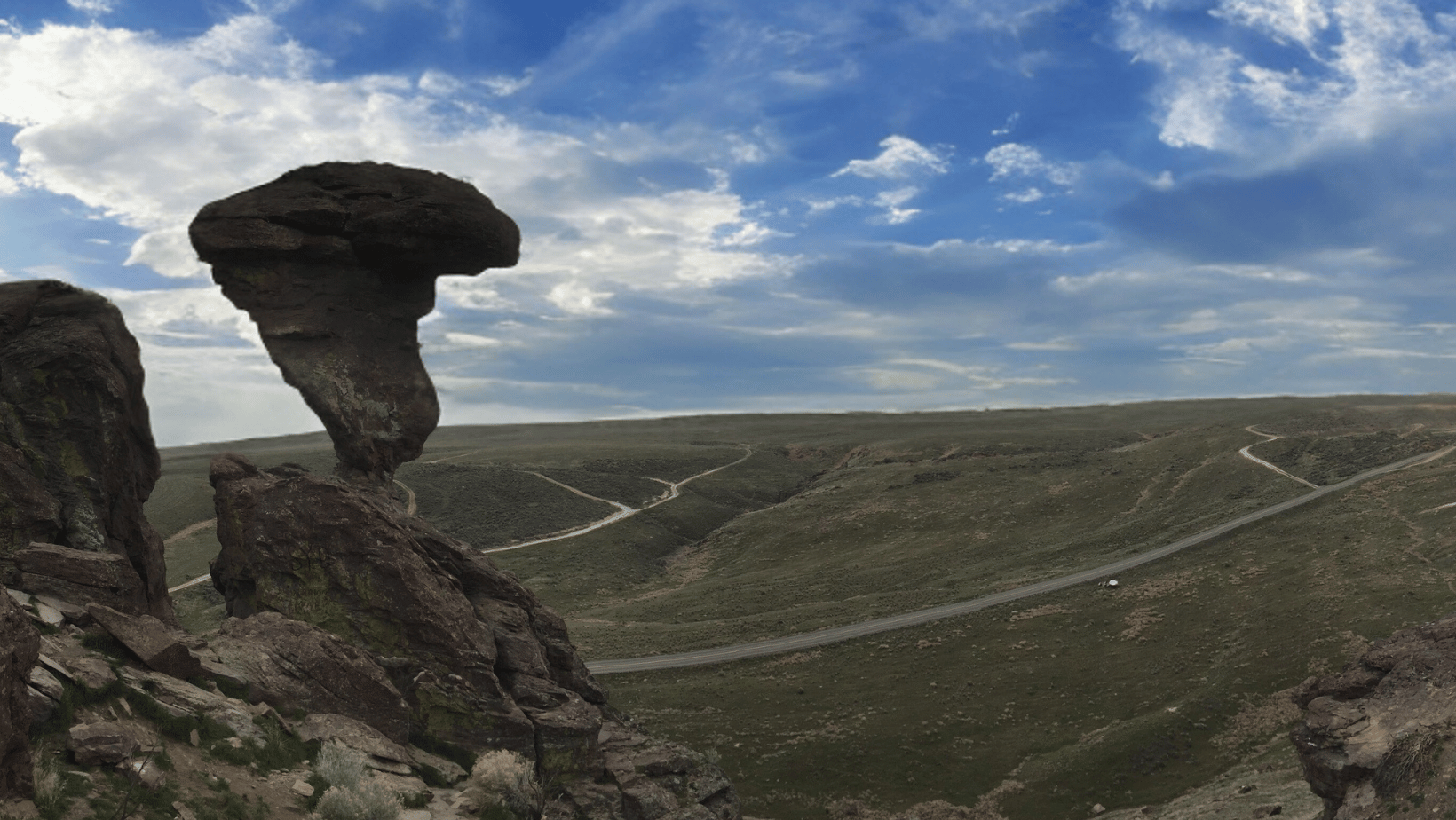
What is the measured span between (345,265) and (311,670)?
1810 centimetres

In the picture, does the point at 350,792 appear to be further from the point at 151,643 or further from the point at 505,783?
the point at 151,643

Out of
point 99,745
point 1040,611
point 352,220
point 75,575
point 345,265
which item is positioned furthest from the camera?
point 1040,611

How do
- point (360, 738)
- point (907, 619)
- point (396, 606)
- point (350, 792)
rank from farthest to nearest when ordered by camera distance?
1. point (907, 619)
2. point (396, 606)
3. point (360, 738)
4. point (350, 792)

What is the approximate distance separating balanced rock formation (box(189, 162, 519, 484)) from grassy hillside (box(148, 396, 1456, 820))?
26915 millimetres

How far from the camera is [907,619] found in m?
77.5

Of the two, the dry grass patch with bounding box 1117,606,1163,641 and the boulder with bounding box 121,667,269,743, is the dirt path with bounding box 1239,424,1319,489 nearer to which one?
the dry grass patch with bounding box 1117,606,1163,641

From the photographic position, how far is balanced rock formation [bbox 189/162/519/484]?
34656mm

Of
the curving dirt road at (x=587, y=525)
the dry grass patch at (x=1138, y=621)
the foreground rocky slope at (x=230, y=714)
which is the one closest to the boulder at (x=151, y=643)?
the foreground rocky slope at (x=230, y=714)

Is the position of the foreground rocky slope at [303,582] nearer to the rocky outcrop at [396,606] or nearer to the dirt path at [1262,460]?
the rocky outcrop at [396,606]

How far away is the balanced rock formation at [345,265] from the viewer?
34.7 m

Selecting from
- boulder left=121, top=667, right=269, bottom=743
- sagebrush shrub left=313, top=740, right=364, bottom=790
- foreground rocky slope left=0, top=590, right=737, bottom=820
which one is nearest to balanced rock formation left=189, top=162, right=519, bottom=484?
foreground rocky slope left=0, top=590, right=737, bottom=820

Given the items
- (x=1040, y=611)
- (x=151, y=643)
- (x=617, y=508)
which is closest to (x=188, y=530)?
(x=617, y=508)

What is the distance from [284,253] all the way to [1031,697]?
49.7m

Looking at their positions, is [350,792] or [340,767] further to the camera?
[340,767]
